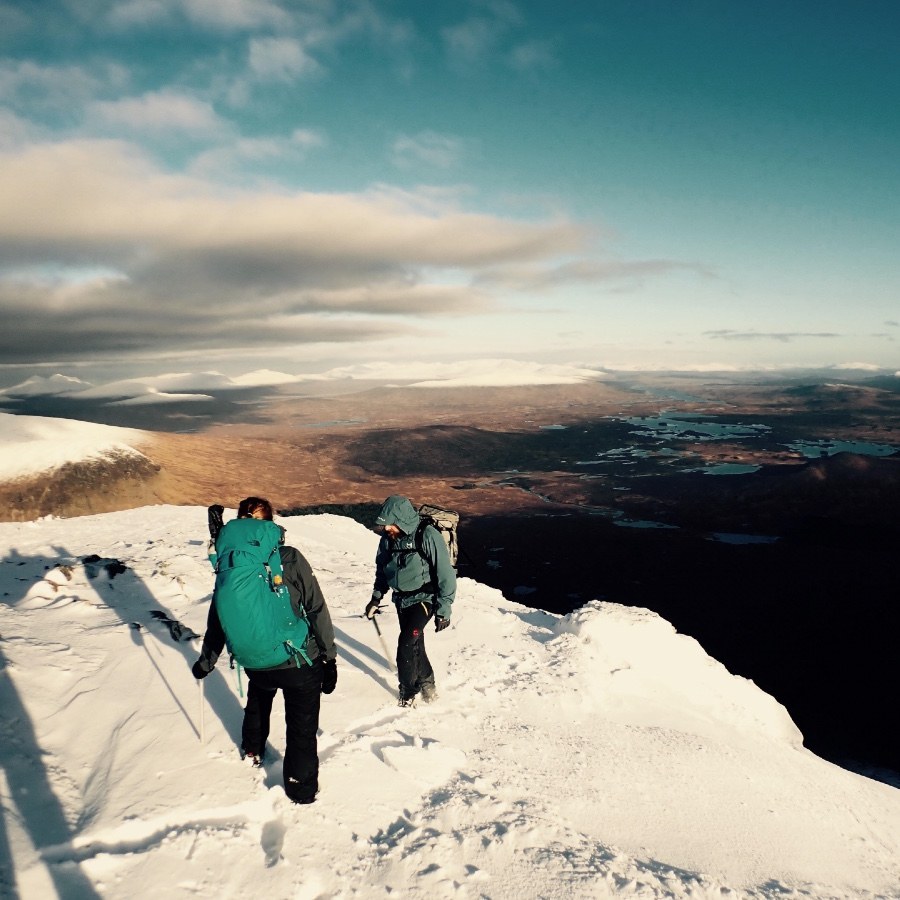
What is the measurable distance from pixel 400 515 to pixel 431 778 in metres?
2.75

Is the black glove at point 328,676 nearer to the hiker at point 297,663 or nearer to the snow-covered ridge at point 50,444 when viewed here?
the hiker at point 297,663

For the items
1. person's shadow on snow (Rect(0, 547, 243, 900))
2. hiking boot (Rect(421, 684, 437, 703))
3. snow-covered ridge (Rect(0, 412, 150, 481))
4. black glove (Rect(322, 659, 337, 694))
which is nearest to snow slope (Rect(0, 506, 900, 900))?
person's shadow on snow (Rect(0, 547, 243, 900))

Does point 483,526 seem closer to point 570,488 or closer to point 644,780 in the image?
point 570,488

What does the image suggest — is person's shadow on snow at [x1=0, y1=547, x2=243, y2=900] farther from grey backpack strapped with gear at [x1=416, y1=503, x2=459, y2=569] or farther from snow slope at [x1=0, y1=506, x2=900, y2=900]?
grey backpack strapped with gear at [x1=416, y1=503, x2=459, y2=569]

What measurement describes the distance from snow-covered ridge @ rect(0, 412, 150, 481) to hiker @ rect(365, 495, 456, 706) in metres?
79.3

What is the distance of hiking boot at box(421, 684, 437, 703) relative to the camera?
23.1 feet

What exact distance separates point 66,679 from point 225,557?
159 inches

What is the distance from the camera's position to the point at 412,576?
6.52 meters

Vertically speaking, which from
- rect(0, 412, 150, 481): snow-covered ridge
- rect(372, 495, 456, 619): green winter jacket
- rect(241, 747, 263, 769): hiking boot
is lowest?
rect(0, 412, 150, 481): snow-covered ridge

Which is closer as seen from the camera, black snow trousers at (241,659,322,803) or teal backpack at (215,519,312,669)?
teal backpack at (215,519,312,669)

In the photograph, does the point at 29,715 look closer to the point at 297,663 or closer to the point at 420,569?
the point at 297,663

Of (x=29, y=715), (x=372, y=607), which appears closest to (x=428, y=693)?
(x=372, y=607)

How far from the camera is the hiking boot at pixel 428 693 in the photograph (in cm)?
703

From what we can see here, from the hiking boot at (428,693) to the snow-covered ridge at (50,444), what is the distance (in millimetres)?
79219
